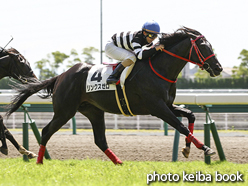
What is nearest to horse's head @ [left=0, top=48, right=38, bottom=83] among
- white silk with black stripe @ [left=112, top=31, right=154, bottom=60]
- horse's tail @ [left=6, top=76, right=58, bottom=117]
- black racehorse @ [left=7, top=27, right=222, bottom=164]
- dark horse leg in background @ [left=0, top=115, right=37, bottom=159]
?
horse's tail @ [left=6, top=76, right=58, bottom=117]

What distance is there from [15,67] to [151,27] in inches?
107

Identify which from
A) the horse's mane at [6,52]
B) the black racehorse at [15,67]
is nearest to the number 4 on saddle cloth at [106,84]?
the black racehorse at [15,67]

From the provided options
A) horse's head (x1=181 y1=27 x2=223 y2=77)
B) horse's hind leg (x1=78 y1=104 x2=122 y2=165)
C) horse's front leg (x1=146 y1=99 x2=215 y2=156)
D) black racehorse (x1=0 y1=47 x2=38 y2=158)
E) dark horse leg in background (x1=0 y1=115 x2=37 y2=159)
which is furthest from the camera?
black racehorse (x1=0 y1=47 x2=38 y2=158)

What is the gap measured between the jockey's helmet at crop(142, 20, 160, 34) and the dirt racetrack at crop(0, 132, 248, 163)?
240 cm

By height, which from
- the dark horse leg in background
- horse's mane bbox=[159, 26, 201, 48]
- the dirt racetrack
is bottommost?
the dirt racetrack

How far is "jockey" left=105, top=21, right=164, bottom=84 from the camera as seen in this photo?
5293mm

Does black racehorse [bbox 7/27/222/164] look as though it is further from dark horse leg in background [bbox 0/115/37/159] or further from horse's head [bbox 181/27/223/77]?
dark horse leg in background [bbox 0/115/37/159]

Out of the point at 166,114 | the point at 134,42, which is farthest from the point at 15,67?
the point at 166,114

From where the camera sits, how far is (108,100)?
18.2 ft

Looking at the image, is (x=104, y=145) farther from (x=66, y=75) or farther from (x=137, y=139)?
(x=137, y=139)

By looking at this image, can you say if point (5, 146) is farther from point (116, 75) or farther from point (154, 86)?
point (154, 86)

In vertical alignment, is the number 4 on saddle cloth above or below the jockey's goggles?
below

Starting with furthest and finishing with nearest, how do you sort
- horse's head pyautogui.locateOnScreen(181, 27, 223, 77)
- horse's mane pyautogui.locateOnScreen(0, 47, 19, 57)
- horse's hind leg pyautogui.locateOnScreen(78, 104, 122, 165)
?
horse's mane pyautogui.locateOnScreen(0, 47, 19, 57)
horse's hind leg pyautogui.locateOnScreen(78, 104, 122, 165)
horse's head pyautogui.locateOnScreen(181, 27, 223, 77)

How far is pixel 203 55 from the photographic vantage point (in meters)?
5.10
